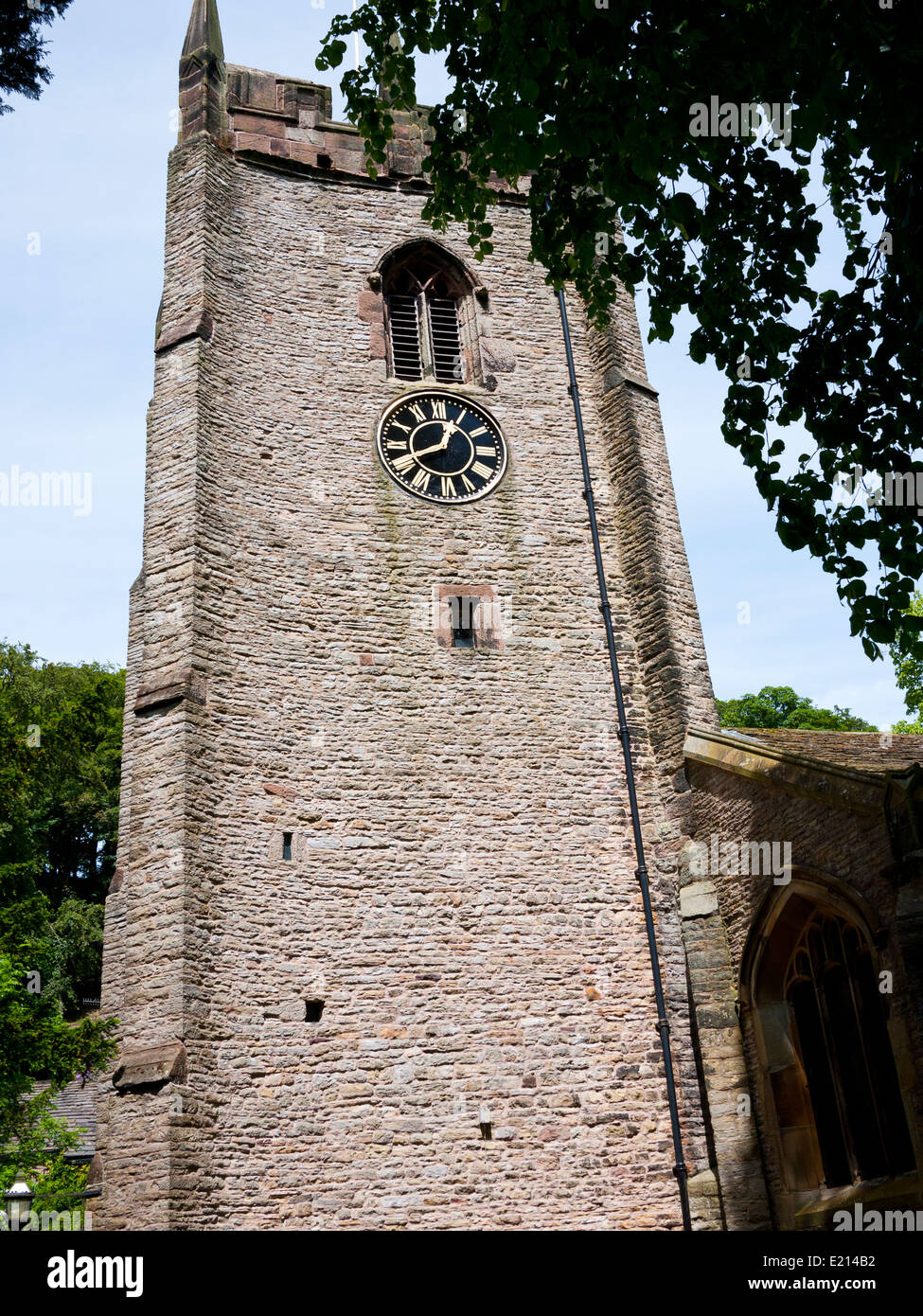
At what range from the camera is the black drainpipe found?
12.3m

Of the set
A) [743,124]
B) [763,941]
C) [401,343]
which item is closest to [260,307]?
[401,343]

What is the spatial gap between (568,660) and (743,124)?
740cm

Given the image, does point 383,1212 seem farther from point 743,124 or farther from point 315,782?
point 743,124

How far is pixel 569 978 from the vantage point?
12.9 meters

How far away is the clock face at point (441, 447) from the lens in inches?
610

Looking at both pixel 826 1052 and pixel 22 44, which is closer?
pixel 22 44

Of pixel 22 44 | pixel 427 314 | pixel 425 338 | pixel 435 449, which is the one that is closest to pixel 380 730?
pixel 435 449

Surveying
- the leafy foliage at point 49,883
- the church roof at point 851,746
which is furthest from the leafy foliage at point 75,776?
the church roof at point 851,746

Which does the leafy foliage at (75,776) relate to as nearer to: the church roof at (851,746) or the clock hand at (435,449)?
the clock hand at (435,449)

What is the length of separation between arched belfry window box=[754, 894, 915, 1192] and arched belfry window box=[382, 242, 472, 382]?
28.2 ft

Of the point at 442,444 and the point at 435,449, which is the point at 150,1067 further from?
the point at 442,444

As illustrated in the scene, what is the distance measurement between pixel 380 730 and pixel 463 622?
1823 mm

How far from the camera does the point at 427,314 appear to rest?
16938 mm

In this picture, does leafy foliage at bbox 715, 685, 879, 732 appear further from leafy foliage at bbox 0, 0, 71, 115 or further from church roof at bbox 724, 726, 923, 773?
leafy foliage at bbox 0, 0, 71, 115
